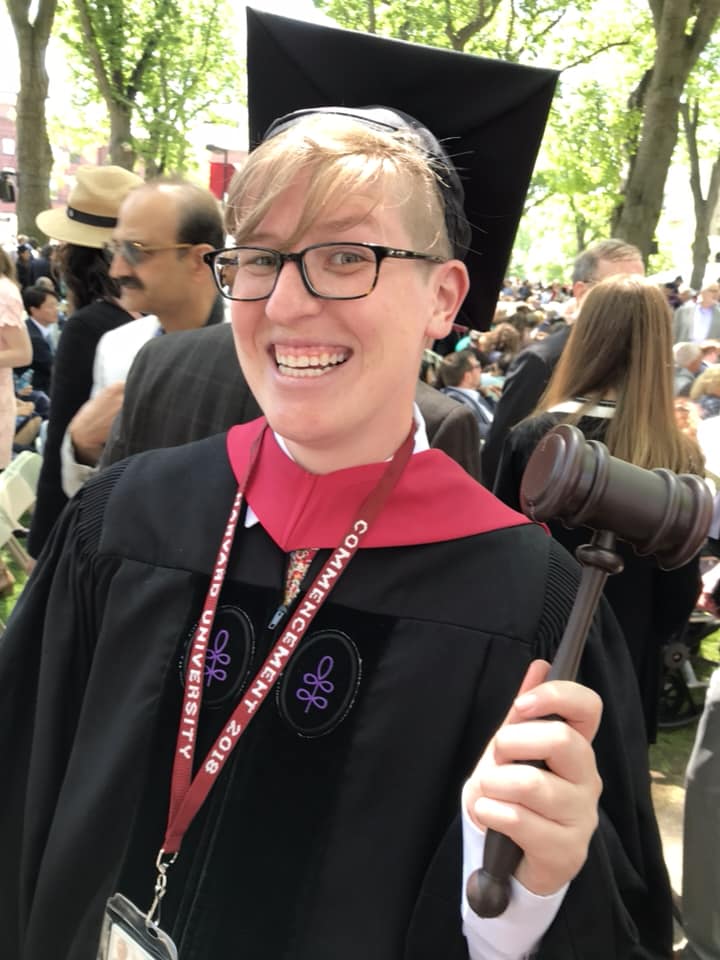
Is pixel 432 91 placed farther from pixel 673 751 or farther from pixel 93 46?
pixel 93 46

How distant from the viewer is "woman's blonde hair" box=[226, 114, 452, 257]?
3.96 feet

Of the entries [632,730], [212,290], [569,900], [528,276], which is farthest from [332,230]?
[528,276]

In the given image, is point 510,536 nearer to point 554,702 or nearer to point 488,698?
point 488,698

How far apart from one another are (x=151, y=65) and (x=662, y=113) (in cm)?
1470

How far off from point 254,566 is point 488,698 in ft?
1.35

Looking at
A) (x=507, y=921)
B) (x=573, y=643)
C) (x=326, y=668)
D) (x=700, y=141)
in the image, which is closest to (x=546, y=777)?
(x=573, y=643)

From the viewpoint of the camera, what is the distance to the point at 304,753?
4.04 feet

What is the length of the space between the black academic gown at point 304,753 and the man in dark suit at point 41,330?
248 inches

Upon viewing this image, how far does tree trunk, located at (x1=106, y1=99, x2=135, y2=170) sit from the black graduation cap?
19.2 m

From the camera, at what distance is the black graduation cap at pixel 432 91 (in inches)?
63.2

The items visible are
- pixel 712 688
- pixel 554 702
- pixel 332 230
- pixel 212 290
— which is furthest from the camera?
pixel 212 290

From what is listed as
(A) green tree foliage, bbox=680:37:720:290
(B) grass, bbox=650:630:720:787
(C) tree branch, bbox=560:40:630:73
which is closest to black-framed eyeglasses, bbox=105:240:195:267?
(B) grass, bbox=650:630:720:787

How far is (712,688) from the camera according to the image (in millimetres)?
2592

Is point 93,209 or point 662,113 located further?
point 662,113
